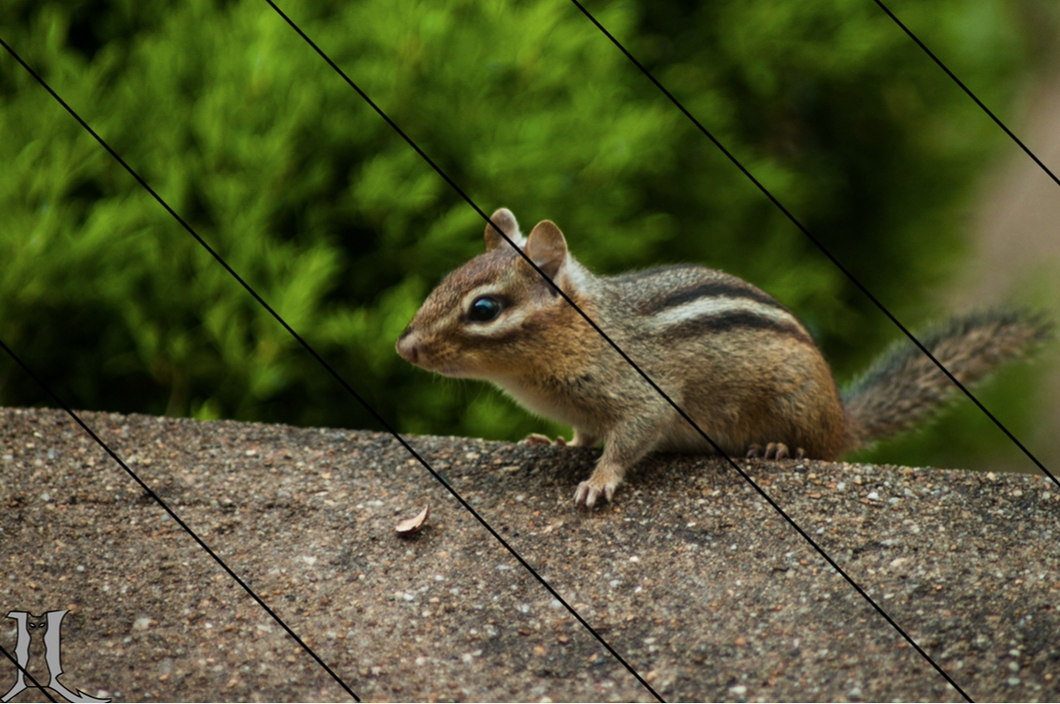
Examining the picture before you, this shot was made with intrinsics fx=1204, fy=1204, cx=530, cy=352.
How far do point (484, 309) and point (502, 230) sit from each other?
349mm

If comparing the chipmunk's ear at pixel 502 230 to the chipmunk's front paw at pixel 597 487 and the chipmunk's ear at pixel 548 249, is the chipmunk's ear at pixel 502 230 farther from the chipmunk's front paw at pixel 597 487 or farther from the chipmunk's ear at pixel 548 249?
the chipmunk's front paw at pixel 597 487

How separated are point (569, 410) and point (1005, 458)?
5.40 meters

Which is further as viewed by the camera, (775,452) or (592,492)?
(775,452)

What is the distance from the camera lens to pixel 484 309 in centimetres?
352

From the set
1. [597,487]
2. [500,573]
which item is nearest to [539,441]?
[597,487]

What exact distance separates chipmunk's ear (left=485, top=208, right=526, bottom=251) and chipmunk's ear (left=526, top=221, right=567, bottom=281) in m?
0.16

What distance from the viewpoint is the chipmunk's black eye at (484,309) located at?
350cm

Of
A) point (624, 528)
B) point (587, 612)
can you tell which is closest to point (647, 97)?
point (624, 528)

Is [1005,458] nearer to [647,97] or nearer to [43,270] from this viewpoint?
[647,97]

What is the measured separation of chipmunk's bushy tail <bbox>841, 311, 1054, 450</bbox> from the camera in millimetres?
4266

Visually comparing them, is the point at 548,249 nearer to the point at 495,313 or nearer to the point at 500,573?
the point at 495,313

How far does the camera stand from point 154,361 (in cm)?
430
